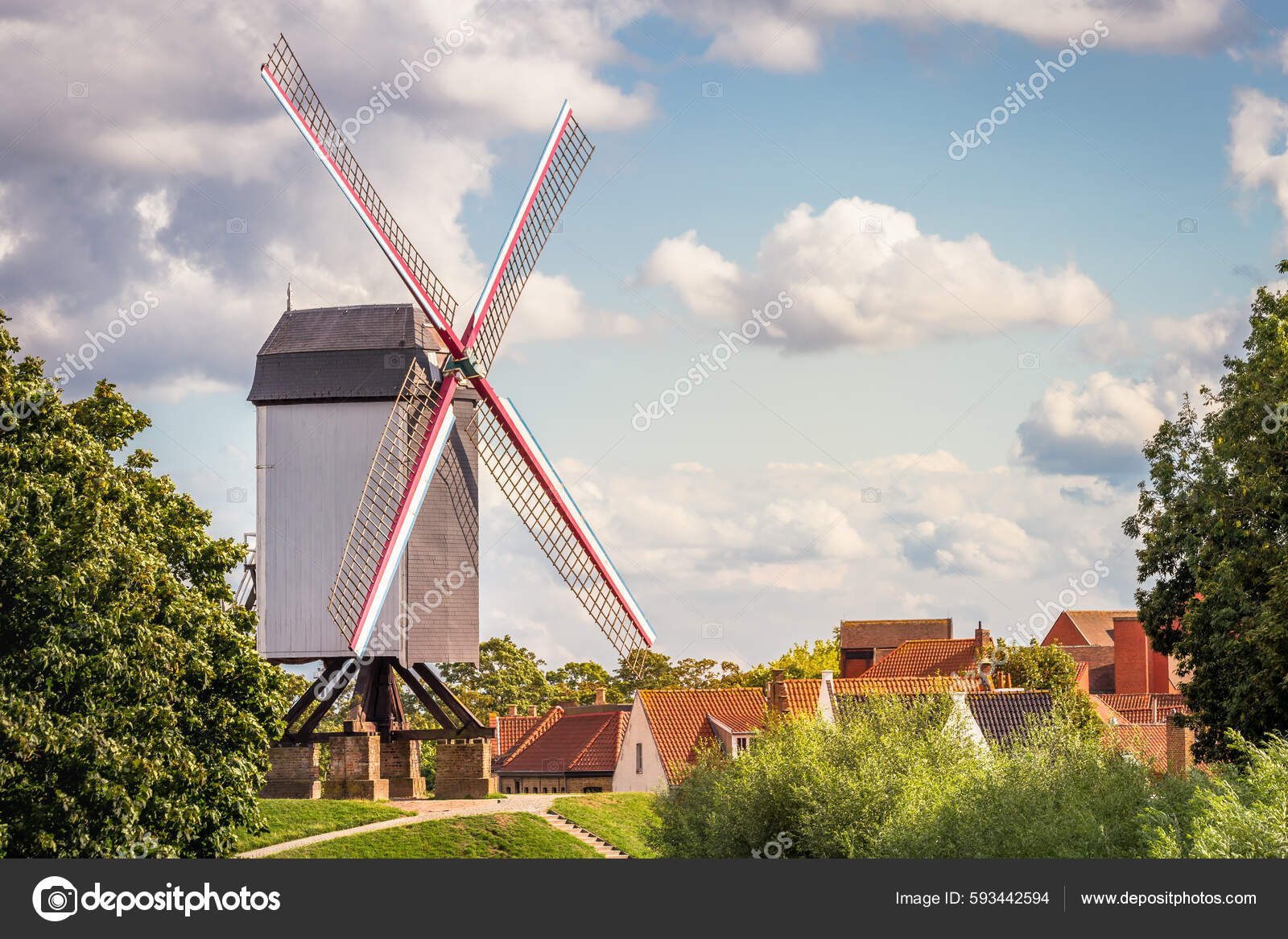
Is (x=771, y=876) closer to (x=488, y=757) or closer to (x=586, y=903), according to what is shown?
(x=586, y=903)

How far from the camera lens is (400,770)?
123 feet

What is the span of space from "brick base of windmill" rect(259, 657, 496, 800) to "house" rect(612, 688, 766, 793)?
12371 mm

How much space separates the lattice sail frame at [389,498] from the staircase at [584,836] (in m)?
8.17

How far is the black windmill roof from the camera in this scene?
3541 centimetres

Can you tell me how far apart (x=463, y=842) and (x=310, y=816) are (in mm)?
3939

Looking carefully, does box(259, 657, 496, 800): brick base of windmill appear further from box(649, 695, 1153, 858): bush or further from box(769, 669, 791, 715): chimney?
box(769, 669, 791, 715): chimney

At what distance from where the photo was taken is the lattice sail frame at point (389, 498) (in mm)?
33062

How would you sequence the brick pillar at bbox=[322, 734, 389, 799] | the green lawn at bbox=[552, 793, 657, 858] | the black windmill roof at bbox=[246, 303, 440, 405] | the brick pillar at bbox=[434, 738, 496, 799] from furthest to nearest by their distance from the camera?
the brick pillar at bbox=[434, 738, 496, 799] < the green lawn at bbox=[552, 793, 657, 858] < the brick pillar at bbox=[322, 734, 389, 799] < the black windmill roof at bbox=[246, 303, 440, 405]

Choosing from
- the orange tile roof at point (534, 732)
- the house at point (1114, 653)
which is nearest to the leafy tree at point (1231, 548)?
the orange tile roof at point (534, 732)

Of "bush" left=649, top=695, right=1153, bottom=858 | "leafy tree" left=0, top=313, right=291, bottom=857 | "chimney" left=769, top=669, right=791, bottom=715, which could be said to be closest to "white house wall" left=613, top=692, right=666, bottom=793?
"chimney" left=769, top=669, right=791, bottom=715

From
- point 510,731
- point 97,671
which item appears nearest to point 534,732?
point 510,731

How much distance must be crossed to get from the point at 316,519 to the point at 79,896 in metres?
18.8

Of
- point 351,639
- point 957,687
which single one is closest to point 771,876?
point 351,639

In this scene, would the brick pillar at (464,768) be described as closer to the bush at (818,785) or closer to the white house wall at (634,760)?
the bush at (818,785)
